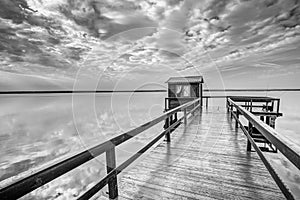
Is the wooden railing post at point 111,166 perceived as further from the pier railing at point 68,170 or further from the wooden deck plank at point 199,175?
the wooden deck plank at point 199,175

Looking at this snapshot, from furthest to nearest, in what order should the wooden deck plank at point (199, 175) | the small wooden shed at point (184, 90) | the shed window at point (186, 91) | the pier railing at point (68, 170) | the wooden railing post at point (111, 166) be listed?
1. the shed window at point (186, 91)
2. the small wooden shed at point (184, 90)
3. the wooden deck plank at point (199, 175)
4. the wooden railing post at point (111, 166)
5. the pier railing at point (68, 170)

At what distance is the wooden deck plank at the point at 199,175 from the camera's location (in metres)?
1.97

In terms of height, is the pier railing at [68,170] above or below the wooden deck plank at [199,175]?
above

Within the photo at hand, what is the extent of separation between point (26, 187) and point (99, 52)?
899 cm

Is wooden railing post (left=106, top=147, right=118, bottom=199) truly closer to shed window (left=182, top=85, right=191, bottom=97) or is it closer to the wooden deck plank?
the wooden deck plank

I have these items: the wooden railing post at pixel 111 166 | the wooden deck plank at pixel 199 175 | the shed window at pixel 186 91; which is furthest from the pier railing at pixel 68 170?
the shed window at pixel 186 91

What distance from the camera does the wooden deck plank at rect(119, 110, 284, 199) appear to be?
1.97 meters

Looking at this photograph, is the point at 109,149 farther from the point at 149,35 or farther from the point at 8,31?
the point at 8,31

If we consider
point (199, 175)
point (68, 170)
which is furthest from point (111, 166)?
point (199, 175)

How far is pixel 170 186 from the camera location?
84.4 inches

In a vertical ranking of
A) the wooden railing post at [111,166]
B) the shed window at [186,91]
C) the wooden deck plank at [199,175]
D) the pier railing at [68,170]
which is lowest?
the wooden deck plank at [199,175]

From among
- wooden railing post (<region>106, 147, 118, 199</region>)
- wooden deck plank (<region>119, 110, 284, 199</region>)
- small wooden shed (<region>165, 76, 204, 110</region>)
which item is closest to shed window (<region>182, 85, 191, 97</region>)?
small wooden shed (<region>165, 76, 204, 110</region>)

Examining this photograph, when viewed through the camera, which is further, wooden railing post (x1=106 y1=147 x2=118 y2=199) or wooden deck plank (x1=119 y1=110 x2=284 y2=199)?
wooden deck plank (x1=119 y1=110 x2=284 y2=199)

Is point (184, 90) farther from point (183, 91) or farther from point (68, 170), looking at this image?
point (68, 170)
